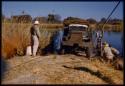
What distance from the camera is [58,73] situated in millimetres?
11641

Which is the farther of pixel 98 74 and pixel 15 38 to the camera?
pixel 15 38

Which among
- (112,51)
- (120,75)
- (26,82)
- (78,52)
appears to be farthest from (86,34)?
(26,82)

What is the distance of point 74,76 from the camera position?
11.1m

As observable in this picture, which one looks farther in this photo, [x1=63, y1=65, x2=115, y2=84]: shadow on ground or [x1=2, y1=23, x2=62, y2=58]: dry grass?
[x1=2, y1=23, x2=62, y2=58]: dry grass

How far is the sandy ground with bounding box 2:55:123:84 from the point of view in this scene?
10609 mm

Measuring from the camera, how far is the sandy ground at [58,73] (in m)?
10.6

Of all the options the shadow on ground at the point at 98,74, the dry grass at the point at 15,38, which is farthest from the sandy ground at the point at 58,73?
the dry grass at the point at 15,38

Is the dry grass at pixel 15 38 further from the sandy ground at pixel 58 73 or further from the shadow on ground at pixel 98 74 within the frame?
the shadow on ground at pixel 98 74

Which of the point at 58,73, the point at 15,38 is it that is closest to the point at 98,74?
the point at 58,73

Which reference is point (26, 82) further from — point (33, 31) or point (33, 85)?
point (33, 31)

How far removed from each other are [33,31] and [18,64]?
348 centimetres

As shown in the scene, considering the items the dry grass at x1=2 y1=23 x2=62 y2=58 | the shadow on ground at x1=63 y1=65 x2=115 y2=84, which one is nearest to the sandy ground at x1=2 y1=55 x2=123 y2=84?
the shadow on ground at x1=63 y1=65 x2=115 y2=84

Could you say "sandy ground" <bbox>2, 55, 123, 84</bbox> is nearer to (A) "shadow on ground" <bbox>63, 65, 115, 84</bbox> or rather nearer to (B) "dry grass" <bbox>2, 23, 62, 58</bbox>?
(A) "shadow on ground" <bbox>63, 65, 115, 84</bbox>

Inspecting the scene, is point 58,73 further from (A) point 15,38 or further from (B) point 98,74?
(A) point 15,38
